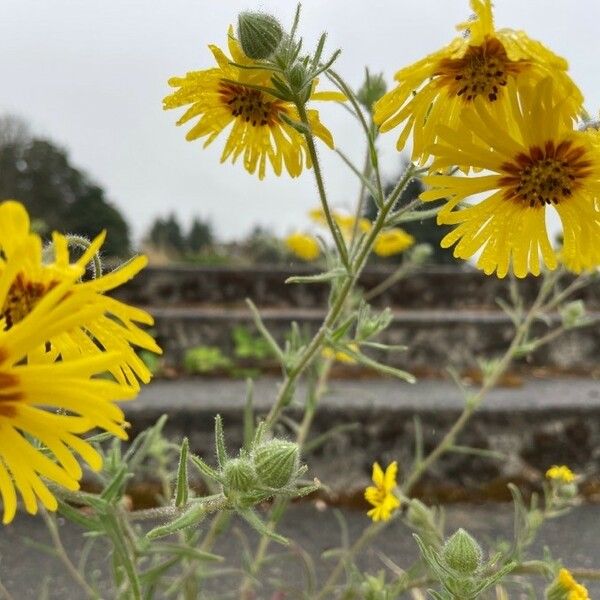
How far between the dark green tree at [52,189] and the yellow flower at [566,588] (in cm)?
750

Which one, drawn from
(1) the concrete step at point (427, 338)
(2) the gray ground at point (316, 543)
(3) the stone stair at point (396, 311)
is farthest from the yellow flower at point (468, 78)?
(1) the concrete step at point (427, 338)

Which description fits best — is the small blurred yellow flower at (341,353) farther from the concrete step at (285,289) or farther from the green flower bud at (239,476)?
the concrete step at (285,289)

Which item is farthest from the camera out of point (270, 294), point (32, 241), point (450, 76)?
point (270, 294)

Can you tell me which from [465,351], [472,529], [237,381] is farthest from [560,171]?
[465,351]

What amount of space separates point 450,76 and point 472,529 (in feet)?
6.44

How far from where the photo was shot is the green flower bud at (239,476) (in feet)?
1.98

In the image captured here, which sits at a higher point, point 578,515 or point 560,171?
point 560,171

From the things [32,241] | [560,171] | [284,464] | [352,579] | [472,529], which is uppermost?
[560,171]

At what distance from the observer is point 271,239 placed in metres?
6.80

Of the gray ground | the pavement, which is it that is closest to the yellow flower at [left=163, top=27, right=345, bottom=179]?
the gray ground

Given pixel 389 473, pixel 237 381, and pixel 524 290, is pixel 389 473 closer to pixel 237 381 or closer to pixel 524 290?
pixel 237 381

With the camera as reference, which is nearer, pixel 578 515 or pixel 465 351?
pixel 578 515

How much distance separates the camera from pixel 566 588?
2.73 feet

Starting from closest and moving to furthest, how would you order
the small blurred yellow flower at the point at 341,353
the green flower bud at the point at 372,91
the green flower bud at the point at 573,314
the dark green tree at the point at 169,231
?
1. the small blurred yellow flower at the point at 341,353
2. the green flower bud at the point at 372,91
3. the green flower bud at the point at 573,314
4. the dark green tree at the point at 169,231
